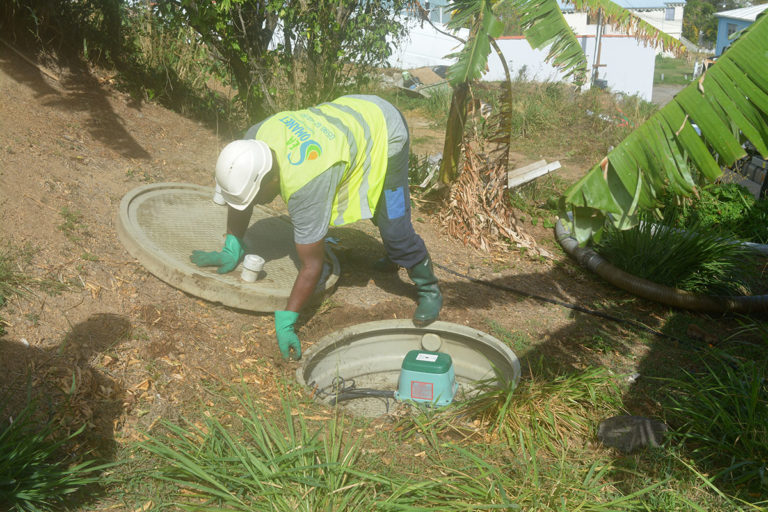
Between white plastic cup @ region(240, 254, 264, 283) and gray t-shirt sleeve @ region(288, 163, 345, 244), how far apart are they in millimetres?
716

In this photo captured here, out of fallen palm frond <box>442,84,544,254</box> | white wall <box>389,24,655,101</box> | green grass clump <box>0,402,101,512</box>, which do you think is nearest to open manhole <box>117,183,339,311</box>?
green grass clump <box>0,402,101,512</box>

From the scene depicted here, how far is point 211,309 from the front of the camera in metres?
4.03

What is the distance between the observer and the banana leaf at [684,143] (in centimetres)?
260

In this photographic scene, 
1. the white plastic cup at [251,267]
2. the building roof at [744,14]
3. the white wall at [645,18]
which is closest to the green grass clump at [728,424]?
the white plastic cup at [251,267]

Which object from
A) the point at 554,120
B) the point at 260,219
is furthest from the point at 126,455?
the point at 554,120

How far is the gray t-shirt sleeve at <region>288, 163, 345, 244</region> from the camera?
3.37m

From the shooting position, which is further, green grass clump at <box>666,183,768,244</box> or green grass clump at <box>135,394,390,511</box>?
green grass clump at <box>666,183,768,244</box>

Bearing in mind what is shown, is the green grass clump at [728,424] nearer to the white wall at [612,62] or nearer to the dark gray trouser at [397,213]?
the dark gray trouser at [397,213]

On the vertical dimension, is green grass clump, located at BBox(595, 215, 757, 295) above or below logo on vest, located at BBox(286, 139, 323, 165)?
below

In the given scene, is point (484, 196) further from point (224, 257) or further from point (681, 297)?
point (224, 257)

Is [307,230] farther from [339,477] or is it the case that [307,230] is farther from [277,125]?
[339,477]

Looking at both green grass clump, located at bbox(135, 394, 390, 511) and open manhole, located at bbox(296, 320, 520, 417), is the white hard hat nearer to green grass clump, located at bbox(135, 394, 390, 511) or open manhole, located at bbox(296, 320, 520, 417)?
open manhole, located at bbox(296, 320, 520, 417)

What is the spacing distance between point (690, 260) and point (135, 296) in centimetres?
425

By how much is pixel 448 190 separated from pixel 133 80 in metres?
3.31
